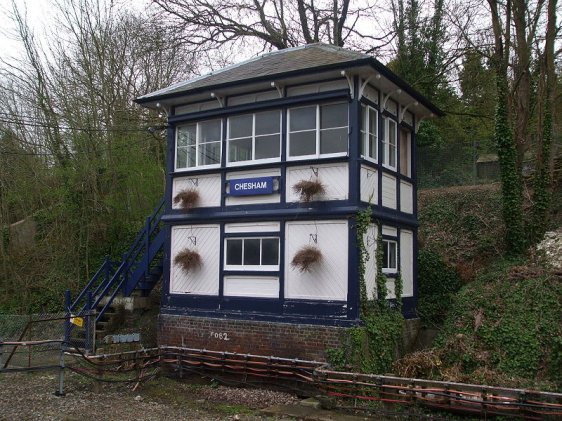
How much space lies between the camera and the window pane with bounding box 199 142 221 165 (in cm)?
1319

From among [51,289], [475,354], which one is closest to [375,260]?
[475,354]

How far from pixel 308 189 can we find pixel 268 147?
5.09ft

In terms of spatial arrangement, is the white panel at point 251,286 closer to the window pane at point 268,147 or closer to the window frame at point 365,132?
the window pane at point 268,147

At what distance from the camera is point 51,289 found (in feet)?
59.9

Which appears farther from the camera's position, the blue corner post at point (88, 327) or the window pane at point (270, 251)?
the blue corner post at point (88, 327)

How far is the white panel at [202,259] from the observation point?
42.4ft

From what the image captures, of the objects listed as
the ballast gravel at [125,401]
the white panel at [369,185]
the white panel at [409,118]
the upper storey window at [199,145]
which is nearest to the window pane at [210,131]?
the upper storey window at [199,145]

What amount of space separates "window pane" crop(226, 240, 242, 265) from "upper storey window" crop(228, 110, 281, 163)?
1.79 metres

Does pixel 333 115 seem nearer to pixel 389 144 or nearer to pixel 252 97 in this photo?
pixel 389 144

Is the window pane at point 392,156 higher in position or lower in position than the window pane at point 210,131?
lower

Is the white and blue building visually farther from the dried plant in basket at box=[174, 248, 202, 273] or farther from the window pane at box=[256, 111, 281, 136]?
the dried plant in basket at box=[174, 248, 202, 273]

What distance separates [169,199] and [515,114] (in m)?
9.71

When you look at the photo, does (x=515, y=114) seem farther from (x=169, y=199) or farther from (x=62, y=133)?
(x=62, y=133)

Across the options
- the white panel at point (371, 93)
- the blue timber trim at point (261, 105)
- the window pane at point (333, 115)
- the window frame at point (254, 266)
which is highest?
the white panel at point (371, 93)
